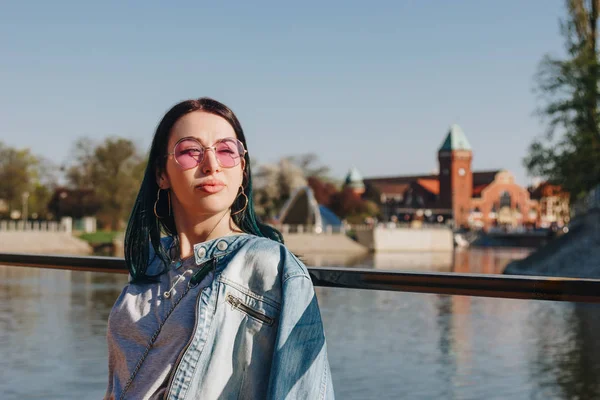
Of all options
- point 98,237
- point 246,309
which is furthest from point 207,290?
point 98,237

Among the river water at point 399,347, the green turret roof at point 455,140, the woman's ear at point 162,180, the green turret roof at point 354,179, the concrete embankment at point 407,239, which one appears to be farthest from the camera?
the green turret roof at point 354,179

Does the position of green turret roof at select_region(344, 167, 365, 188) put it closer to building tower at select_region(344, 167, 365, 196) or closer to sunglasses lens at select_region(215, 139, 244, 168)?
building tower at select_region(344, 167, 365, 196)

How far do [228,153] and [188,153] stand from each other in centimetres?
8

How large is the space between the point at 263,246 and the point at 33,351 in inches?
416

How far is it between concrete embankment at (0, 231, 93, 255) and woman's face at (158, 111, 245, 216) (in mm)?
47651

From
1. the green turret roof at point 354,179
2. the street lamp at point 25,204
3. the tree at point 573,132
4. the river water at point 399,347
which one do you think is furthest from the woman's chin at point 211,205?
the green turret roof at point 354,179

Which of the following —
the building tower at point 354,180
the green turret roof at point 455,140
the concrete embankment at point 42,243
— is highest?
the green turret roof at point 455,140

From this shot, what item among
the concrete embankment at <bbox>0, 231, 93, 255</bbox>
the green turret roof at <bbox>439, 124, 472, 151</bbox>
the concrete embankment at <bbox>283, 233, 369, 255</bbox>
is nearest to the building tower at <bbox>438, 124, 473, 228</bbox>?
the green turret roof at <bbox>439, 124, 472, 151</bbox>

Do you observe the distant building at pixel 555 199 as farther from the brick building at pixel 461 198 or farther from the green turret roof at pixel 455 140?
the green turret roof at pixel 455 140

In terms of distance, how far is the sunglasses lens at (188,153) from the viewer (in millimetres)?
1838

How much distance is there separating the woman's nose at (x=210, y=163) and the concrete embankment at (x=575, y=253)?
1056 inches

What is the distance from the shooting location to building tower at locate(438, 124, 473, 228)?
92312mm

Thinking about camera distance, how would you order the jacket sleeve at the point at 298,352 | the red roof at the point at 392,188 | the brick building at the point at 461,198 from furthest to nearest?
the red roof at the point at 392,188, the brick building at the point at 461,198, the jacket sleeve at the point at 298,352

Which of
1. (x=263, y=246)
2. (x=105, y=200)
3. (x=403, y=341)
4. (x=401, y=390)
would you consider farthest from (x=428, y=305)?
(x=105, y=200)
